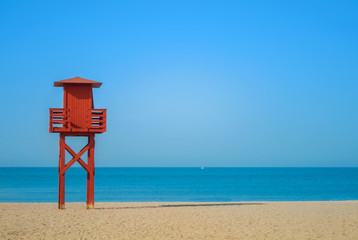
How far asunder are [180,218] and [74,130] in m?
6.43

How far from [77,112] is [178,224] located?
755cm

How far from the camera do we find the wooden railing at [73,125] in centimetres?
1997

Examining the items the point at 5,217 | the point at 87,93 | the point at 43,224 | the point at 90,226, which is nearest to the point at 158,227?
the point at 90,226

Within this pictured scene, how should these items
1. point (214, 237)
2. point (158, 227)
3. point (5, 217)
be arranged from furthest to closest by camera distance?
point (5, 217) → point (158, 227) → point (214, 237)

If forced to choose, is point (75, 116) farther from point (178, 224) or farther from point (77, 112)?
point (178, 224)

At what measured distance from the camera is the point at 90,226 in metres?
15.3

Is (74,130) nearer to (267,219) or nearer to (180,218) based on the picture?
(180,218)

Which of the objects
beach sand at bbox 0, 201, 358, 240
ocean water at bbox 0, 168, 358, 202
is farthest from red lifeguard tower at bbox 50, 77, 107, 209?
ocean water at bbox 0, 168, 358, 202

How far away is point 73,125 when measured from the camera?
20203mm

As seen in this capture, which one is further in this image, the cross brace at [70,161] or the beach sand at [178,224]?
the cross brace at [70,161]

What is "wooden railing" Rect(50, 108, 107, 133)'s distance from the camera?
19969mm

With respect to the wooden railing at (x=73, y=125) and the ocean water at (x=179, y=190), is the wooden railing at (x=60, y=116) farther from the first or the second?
the ocean water at (x=179, y=190)

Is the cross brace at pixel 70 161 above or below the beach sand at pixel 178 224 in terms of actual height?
above

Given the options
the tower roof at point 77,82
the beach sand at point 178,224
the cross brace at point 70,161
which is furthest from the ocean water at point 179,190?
the beach sand at point 178,224
